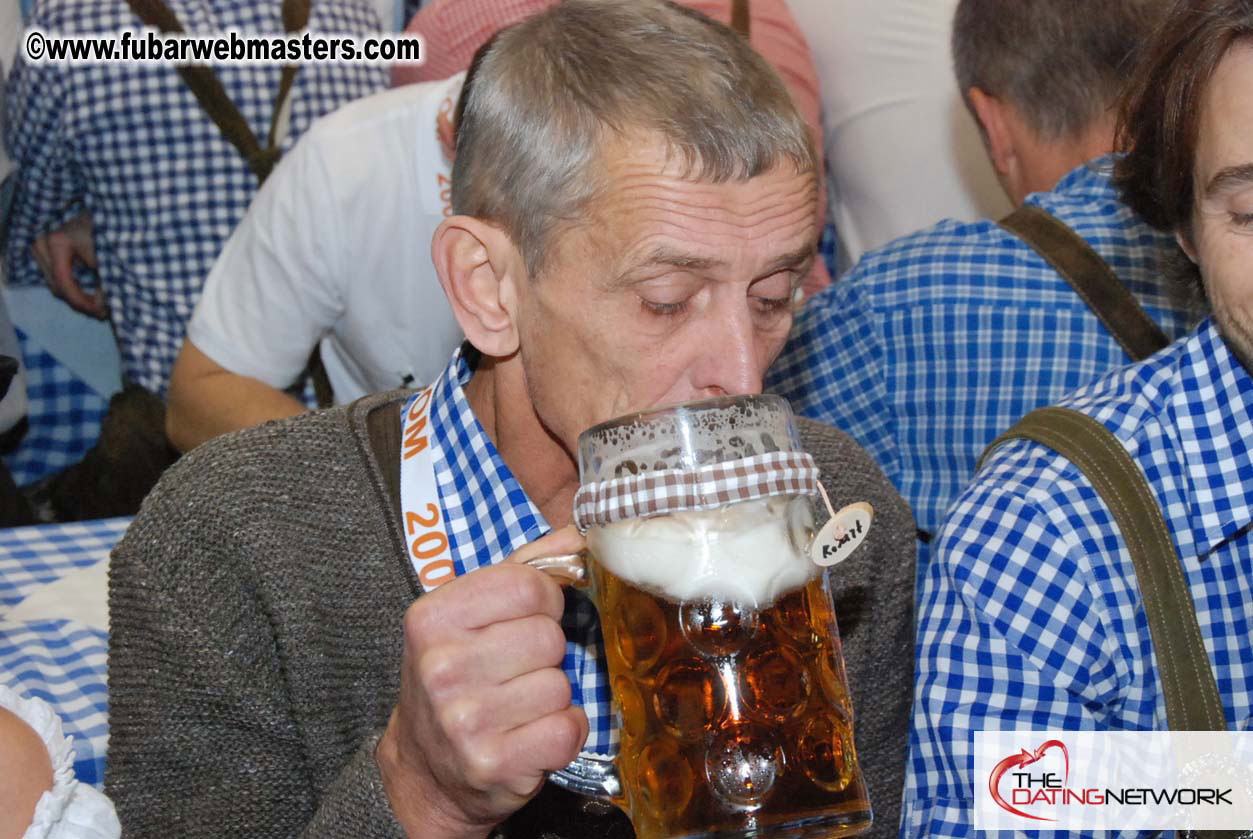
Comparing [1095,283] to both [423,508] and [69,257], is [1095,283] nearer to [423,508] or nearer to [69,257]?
[423,508]

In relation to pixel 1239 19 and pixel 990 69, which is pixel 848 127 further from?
pixel 1239 19

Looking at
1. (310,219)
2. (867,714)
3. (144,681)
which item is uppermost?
(310,219)

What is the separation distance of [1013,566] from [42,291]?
2.63 m

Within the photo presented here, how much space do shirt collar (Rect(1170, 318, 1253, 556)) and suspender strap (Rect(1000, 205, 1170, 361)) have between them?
65cm

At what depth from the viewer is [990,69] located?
9.03ft

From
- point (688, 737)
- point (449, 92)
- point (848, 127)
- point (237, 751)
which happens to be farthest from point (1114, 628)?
point (848, 127)

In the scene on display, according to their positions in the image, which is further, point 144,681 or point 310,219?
point 310,219

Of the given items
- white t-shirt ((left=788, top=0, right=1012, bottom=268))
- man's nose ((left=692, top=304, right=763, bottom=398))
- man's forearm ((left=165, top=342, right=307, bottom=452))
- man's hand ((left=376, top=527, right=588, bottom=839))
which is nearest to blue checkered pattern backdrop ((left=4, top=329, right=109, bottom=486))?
man's forearm ((left=165, top=342, right=307, bottom=452))

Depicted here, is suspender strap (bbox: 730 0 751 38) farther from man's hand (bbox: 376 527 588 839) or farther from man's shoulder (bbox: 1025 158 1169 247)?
man's hand (bbox: 376 527 588 839)

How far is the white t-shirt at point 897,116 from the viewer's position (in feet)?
10.6

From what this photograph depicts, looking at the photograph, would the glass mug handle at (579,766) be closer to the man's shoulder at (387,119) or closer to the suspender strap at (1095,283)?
the suspender strap at (1095,283)

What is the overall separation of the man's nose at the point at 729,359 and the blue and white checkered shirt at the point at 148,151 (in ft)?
6.73

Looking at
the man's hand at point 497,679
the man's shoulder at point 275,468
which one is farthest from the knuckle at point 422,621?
the man's shoulder at point 275,468

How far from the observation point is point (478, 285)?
1.56 m
